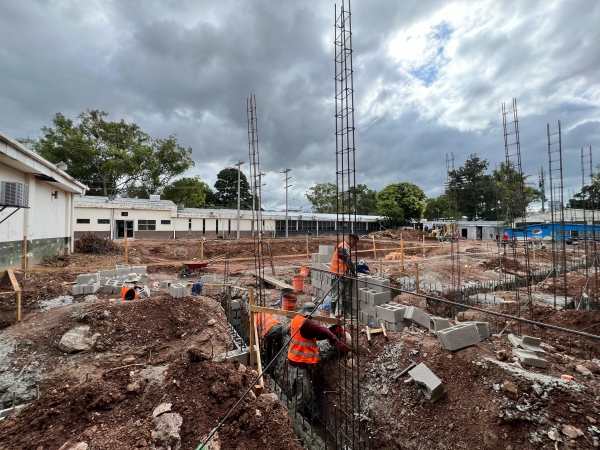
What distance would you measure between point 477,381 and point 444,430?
2.58ft

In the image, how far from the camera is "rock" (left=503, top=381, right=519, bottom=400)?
3.35m

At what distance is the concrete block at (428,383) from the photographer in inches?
144

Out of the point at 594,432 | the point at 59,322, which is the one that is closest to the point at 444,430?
the point at 594,432

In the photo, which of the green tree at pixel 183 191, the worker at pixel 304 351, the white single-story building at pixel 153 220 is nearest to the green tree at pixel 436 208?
the white single-story building at pixel 153 220

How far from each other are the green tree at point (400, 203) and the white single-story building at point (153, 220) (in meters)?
14.9

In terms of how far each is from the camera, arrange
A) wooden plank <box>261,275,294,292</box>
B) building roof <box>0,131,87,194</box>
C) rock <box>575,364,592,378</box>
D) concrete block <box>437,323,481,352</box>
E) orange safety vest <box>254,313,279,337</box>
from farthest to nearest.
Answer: wooden plank <box>261,275,294,292</box>
building roof <box>0,131,87,194</box>
orange safety vest <box>254,313,279,337</box>
concrete block <box>437,323,481,352</box>
rock <box>575,364,592,378</box>

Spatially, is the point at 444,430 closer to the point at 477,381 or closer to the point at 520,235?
the point at 477,381

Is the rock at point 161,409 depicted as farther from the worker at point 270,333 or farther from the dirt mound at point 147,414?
the worker at point 270,333

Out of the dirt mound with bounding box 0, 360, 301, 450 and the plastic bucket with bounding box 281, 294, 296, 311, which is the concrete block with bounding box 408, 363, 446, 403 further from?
the plastic bucket with bounding box 281, 294, 296, 311

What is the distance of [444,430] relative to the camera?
343cm

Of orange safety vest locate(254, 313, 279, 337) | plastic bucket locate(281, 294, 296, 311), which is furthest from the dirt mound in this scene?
plastic bucket locate(281, 294, 296, 311)

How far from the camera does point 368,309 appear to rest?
6.17 metres

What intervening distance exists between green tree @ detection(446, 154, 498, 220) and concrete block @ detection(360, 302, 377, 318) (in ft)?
167

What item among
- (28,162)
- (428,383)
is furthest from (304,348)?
(28,162)
